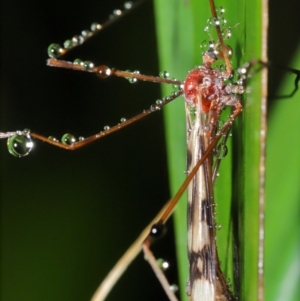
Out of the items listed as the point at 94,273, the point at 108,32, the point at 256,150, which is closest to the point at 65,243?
the point at 94,273

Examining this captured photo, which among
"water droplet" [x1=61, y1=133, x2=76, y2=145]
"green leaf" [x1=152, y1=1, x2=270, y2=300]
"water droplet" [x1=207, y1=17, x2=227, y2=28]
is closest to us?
"green leaf" [x1=152, y1=1, x2=270, y2=300]

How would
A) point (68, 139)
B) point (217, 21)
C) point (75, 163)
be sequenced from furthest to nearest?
1. point (75, 163)
2. point (68, 139)
3. point (217, 21)

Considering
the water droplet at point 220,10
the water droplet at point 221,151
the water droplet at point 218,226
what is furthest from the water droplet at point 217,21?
the water droplet at point 218,226

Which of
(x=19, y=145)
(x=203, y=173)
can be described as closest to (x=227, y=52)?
(x=203, y=173)

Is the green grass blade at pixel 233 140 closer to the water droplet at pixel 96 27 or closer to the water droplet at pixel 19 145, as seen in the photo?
the water droplet at pixel 96 27

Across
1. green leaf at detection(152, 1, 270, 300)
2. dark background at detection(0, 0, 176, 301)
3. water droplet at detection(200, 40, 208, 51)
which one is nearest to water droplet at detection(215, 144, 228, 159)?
green leaf at detection(152, 1, 270, 300)

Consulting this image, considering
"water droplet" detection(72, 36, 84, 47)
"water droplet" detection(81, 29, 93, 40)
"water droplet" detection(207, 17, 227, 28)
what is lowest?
"water droplet" detection(207, 17, 227, 28)

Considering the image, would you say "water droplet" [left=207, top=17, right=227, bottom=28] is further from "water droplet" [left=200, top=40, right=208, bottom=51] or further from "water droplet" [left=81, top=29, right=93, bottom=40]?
"water droplet" [left=81, top=29, right=93, bottom=40]

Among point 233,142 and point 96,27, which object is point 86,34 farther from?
point 233,142

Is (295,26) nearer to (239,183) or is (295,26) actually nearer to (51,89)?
(239,183)

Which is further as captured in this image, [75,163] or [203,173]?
[75,163]
